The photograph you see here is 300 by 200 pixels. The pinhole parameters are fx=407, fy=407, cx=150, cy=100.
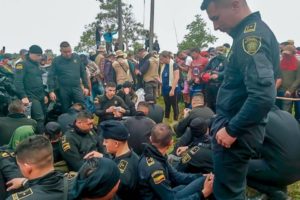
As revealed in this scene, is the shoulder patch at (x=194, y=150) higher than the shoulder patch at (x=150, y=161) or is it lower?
lower

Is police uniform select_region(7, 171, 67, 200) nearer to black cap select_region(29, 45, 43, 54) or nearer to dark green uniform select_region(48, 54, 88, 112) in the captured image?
black cap select_region(29, 45, 43, 54)

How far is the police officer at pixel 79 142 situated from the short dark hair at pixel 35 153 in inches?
82.1

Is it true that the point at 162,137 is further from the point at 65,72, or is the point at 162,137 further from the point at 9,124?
the point at 65,72

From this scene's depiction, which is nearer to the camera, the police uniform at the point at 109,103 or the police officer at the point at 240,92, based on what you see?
the police officer at the point at 240,92

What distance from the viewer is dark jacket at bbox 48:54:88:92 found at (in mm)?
8117

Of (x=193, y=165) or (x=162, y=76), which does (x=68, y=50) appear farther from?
(x=193, y=165)

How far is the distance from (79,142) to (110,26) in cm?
3600

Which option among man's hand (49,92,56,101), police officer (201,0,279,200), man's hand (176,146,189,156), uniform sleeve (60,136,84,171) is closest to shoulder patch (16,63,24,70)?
man's hand (49,92,56,101)

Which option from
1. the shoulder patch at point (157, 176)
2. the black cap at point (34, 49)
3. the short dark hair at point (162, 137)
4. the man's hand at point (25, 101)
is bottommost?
the shoulder patch at point (157, 176)

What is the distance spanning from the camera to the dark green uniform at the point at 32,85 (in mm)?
7477

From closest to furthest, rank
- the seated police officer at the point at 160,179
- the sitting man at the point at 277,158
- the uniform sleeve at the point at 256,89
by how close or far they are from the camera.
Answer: the uniform sleeve at the point at 256,89
the seated police officer at the point at 160,179
the sitting man at the point at 277,158

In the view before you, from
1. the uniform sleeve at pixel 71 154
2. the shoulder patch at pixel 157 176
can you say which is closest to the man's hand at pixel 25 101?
the uniform sleeve at pixel 71 154

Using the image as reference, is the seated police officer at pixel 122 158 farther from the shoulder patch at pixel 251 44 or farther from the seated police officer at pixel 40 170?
the shoulder patch at pixel 251 44

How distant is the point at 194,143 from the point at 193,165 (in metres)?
0.43
